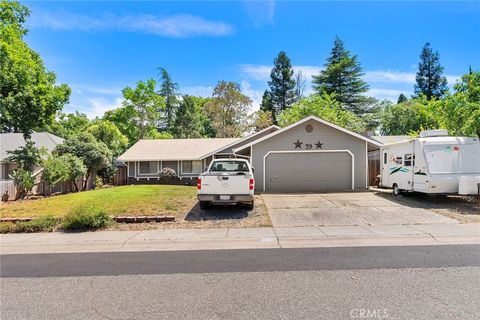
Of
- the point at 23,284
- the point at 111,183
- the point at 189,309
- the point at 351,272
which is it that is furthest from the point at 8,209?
the point at 111,183

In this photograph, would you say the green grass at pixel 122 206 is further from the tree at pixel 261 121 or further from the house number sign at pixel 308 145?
the tree at pixel 261 121

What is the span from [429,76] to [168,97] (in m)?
40.6

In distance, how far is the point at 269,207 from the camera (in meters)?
12.3

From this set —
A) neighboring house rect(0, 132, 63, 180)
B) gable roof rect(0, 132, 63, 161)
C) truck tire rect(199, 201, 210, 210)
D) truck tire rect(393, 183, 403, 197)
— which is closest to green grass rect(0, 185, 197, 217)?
truck tire rect(199, 201, 210, 210)

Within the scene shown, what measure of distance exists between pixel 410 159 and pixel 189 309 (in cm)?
1291

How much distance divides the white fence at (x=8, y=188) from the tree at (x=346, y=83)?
129 feet

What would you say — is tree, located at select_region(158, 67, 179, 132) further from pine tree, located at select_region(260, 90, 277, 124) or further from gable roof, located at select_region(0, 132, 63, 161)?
gable roof, located at select_region(0, 132, 63, 161)

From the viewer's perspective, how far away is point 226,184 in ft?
35.0

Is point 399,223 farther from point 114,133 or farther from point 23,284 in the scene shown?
point 114,133

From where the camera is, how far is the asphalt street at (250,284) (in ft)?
12.5

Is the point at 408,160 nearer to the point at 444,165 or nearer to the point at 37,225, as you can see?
the point at 444,165

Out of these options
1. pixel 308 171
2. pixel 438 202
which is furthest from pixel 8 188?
pixel 438 202

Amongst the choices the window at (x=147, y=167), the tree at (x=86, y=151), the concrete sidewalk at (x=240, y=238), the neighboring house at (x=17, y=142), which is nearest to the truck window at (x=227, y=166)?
the concrete sidewalk at (x=240, y=238)

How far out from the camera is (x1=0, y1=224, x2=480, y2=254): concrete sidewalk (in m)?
7.12
